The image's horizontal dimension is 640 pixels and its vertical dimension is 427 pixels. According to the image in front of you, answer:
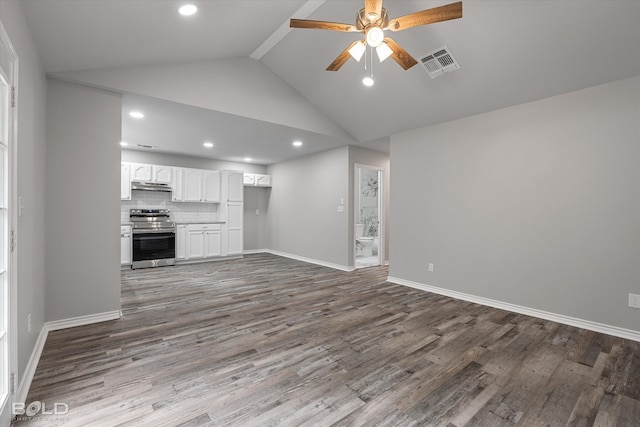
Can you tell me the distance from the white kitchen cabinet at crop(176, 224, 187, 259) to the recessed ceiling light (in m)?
4.89

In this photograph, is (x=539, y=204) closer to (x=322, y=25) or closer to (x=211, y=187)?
(x=322, y=25)

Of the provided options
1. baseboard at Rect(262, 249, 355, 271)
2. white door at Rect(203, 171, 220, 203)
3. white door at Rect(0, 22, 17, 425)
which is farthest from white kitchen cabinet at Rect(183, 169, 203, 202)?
white door at Rect(0, 22, 17, 425)

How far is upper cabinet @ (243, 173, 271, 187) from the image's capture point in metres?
7.85

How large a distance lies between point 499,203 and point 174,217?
21.0 feet

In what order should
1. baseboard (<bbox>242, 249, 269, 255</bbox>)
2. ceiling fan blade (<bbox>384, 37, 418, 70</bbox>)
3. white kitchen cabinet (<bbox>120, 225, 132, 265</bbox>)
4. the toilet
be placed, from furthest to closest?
baseboard (<bbox>242, 249, 269, 255</bbox>)
the toilet
white kitchen cabinet (<bbox>120, 225, 132, 265</bbox>)
ceiling fan blade (<bbox>384, 37, 418, 70</bbox>)

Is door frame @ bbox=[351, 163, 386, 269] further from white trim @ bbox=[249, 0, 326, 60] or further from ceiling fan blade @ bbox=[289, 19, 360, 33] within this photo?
ceiling fan blade @ bbox=[289, 19, 360, 33]

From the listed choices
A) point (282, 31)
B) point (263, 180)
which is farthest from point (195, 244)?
point (282, 31)

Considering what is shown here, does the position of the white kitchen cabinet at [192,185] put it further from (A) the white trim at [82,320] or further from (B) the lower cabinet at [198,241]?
(A) the white trim at [82,320]

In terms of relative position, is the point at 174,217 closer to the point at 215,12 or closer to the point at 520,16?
the point at 215,12

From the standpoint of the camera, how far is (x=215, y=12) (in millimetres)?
2637

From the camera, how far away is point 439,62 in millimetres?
3289

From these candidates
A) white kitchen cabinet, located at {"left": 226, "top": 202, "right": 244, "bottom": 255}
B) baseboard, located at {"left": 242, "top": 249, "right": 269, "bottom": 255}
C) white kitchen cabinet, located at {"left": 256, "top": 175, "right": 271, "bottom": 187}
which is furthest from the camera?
baseboard, located at {"left": 242, "top": 249, "right": 269, "bottom": 255}

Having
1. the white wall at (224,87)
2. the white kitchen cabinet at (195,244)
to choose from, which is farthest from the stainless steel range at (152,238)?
the white wall at (224,87)

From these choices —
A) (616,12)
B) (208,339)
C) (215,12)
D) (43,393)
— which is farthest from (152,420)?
(616,12)
